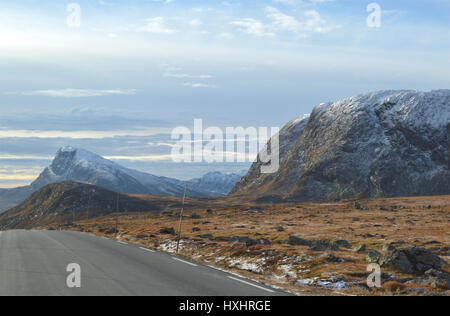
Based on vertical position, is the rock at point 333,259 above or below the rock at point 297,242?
above

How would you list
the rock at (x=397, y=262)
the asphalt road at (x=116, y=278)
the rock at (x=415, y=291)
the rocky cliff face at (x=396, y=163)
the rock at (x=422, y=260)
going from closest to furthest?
1. the asphalt road at (x=116, y=278)
2. the rock at (x=415, y=291)
3. the rock at (x=397, y=262)
4. the rock at (x=422, y=260)
5. the rocky cliff face at (x=396, y=163)

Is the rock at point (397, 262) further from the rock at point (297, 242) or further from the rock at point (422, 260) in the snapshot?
the rock at point (297, 242)

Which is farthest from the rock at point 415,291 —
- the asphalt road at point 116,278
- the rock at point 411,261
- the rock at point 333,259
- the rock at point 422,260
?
the rock at point 333,259

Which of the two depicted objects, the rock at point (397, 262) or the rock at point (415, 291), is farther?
the rock at point (397, 262)

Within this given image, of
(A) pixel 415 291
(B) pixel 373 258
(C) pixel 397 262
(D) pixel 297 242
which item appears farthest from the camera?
(D) pixel 297 242

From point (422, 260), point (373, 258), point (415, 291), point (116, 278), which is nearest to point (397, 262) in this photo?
point (422, 260)

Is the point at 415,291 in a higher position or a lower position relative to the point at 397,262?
higher

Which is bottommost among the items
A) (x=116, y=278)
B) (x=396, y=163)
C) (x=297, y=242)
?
(x=396, y=163)

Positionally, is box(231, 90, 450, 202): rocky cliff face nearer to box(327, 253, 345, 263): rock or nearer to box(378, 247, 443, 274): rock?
box(327, 253, 345, 263): rock

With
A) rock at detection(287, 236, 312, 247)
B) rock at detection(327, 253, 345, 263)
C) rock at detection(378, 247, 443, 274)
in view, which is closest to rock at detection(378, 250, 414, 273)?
rock at detection(378, 247, 443, 274)

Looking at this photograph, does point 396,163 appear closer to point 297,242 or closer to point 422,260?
point 297,242
